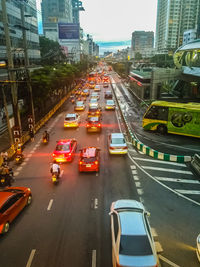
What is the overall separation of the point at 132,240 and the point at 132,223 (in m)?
0.78

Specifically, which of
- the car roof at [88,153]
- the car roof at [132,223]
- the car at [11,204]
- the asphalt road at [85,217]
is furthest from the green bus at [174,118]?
the car at [11,204]

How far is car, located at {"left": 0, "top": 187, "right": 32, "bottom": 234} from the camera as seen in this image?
413 inches

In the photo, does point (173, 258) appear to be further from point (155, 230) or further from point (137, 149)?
point (137, 149)

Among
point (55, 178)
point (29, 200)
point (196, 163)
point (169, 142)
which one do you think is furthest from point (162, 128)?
point (29, 200)

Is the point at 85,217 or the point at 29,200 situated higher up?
the point at 29,200

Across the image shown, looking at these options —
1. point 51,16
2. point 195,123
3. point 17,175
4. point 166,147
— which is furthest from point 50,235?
point 51,16

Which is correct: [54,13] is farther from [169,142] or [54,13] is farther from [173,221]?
[173,221]

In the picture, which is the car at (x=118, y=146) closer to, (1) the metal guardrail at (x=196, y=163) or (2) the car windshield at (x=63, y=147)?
(2) the car windshield at (x=63, y=147)

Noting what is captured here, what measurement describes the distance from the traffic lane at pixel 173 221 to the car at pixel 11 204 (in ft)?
22.5

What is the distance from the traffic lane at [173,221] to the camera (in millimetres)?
9172

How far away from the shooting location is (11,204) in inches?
443

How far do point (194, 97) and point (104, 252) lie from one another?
1961 inches

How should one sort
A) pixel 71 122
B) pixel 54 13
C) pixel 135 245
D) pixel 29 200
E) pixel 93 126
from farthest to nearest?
pixel 54 13, pixel 71 122, pixel 93 126, pixel 29 200, pixel 135 245

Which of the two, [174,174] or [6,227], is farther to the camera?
[174,174]
